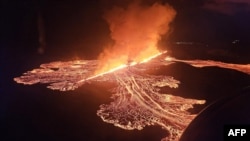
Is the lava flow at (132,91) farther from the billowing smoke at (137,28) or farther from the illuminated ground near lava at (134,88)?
the billowing smoke at (137,28)

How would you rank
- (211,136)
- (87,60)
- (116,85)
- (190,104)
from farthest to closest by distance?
(87,60), (116,85), (190,104), (211,136)

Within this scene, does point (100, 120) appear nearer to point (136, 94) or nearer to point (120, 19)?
point (136, 94)

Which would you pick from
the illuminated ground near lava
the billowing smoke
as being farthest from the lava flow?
the billowing smoke

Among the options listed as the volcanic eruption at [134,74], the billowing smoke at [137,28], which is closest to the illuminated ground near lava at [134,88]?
the volcanic eruption at [134,74]

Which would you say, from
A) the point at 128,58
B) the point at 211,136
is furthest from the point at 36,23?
the point at 211,136

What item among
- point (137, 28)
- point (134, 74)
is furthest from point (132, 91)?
point (137, 28)

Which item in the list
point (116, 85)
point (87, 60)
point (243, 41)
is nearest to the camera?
point (116, 85)
